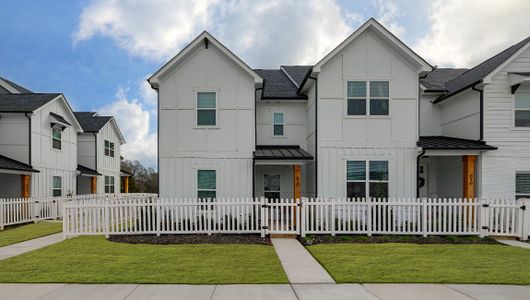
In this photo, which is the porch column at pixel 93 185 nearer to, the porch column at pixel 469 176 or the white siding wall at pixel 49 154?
the white siding wall at pixel 49 154

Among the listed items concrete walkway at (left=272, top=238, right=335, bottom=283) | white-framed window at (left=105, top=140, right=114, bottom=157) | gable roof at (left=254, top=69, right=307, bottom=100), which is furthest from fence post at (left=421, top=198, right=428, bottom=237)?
white-framed window at (left=105, top=140, right=114, bottom=157)

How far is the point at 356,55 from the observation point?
14539mm

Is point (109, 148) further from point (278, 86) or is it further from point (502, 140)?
point (502, 140)

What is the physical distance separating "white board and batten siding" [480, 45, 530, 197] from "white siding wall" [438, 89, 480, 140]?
48cm

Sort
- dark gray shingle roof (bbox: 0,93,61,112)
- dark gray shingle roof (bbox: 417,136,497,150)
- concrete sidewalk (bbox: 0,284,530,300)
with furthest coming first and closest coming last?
dark gray shingle roof (bbox: 0,93,61,112), dark gray shingle roof (bbox: 417,136,497,150), concrete sidewalk (bbox: 0,284,530,300)

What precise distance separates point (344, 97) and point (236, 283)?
1007 cm

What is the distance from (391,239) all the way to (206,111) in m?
9.09

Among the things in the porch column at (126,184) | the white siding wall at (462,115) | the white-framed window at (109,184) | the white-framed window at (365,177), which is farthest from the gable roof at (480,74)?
the porch column at (126,184)

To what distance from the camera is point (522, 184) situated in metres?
14.5

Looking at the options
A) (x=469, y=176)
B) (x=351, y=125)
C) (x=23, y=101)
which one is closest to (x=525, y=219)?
(x=469, y=176)

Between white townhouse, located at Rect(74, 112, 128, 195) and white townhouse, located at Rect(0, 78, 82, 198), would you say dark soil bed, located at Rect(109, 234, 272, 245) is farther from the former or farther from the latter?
white townhouse, located at Rect(74, 112, 128, 195)

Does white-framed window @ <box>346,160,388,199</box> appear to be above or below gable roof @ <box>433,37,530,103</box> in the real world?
below

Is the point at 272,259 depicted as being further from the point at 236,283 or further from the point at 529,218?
the point at 529,218

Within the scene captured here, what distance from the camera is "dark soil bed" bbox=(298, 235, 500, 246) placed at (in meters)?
11.4
